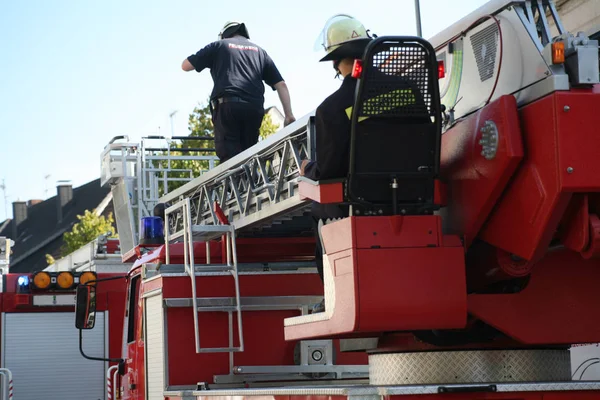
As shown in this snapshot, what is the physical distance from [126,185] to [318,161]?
7.94 metres

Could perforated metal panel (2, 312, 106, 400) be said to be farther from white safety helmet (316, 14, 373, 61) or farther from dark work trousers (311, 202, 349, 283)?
white safety helmet (316, 14, 373, 61)

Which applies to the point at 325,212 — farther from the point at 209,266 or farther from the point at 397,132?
the point at 209,266

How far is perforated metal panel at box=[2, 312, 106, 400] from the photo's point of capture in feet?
38.3

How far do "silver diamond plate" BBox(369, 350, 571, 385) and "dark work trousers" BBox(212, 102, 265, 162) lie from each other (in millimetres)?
3922

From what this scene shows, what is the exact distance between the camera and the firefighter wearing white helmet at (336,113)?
5.14m

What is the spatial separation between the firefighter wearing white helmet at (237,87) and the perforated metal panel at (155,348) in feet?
5.20

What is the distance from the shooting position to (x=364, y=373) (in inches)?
295

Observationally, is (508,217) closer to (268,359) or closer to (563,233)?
(563,233)

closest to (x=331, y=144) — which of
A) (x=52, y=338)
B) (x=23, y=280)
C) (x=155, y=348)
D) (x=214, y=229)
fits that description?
(x=214, y=229)

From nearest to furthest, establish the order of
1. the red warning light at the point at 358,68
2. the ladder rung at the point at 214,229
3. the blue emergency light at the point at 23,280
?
1. the red warning light at the point at 358,68
2. the ladder rung at the point at 214,229
3. the blue emergency light at the point at 23,280

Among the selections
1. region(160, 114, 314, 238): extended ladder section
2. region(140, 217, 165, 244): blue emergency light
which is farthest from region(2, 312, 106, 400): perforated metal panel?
region(160, 114, 314, 238): extended ladder section

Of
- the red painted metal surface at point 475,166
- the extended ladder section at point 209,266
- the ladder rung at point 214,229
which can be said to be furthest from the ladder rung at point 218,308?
the red painted metal surface at point 475,166

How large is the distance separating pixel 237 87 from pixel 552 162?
4.66 meters

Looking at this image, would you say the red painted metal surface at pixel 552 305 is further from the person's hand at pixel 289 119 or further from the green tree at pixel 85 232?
the green tree at pixel 85 232
